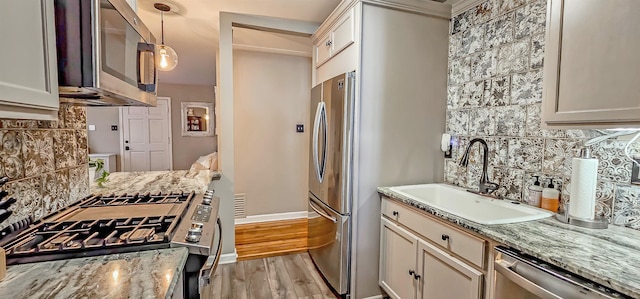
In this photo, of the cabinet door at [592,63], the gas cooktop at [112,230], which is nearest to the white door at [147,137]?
the gas cooktop at [112,230]

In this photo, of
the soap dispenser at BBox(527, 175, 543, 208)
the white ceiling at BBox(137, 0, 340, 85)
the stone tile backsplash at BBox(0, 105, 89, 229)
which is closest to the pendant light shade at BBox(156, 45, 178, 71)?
the white ceiling at BBox(137, 0, 340, 85)

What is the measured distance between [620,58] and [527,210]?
84 cm

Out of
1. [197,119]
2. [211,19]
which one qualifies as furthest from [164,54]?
[197,119]

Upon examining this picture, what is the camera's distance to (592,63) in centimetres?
111

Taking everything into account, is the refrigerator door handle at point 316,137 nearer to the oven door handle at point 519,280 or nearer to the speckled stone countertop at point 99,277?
the oven door handle at point 519,280

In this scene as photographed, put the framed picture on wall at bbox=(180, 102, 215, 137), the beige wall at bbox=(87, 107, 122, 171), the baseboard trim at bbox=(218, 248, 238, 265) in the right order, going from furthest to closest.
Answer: the framed picture on wall at bbox=(180, 102, 215, 137) → the beige wall at bbox=(87, 107, 122, 171) → the baseboard trim at bbox=(218, 248, 238, 265)

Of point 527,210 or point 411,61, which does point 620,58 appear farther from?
point 411,61

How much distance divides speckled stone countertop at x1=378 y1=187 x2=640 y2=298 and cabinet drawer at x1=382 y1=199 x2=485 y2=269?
8 cm

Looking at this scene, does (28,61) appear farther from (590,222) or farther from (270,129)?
(270,129)

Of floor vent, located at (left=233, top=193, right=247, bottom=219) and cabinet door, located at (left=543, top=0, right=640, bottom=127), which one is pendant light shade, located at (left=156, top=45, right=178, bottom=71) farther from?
cabinet door, located at (left=543, top=0, right=640, bottom=127)

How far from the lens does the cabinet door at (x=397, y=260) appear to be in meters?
1.76

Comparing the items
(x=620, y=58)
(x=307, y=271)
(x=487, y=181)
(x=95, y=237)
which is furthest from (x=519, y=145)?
(x=95, y=237)

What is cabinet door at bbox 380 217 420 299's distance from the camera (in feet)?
5.79

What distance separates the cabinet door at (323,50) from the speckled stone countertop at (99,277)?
80.9 inches
